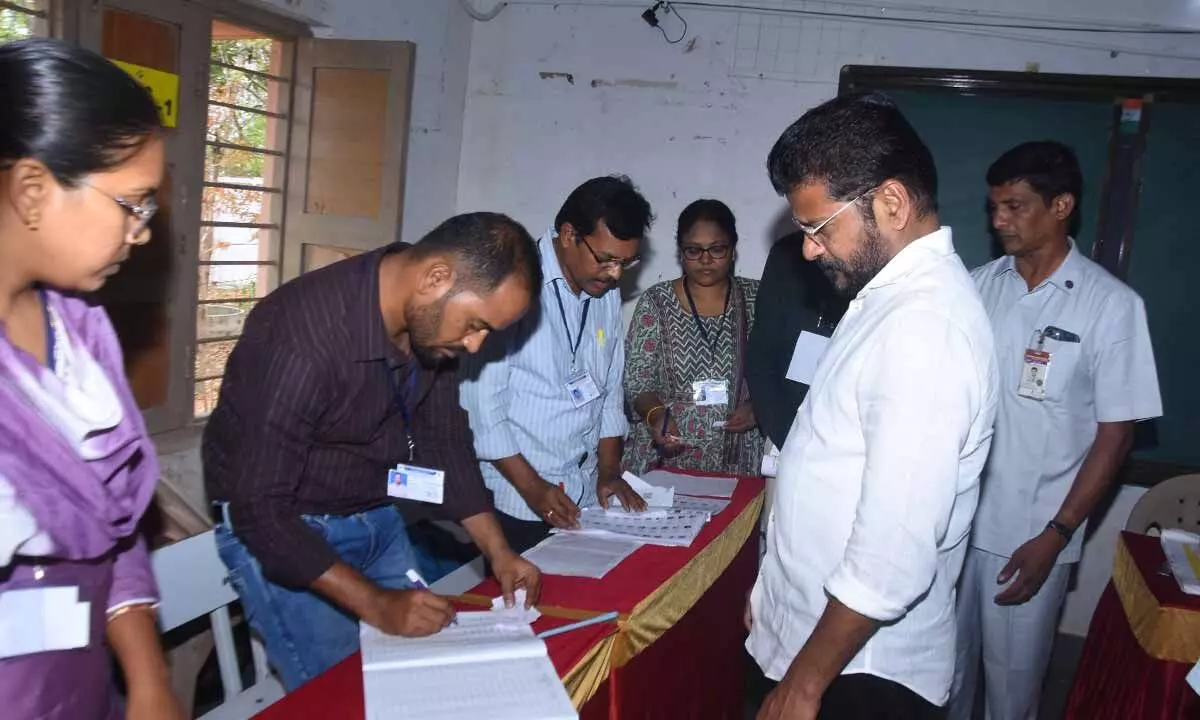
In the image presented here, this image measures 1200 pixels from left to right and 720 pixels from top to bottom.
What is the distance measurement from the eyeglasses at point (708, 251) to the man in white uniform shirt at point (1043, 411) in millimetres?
919

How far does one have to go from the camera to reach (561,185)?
4.57 metres

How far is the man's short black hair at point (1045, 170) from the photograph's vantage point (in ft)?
8.41

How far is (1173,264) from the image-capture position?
3844 millimetres

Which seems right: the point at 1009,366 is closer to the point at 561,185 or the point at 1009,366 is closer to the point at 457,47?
the point at 561,185

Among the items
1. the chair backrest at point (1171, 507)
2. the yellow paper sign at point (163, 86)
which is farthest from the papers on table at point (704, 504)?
the yellow paper sign at point (163, 86)

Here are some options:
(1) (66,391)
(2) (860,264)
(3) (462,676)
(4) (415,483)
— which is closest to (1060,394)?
(2) (860,264)

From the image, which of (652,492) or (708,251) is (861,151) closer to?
(652,492)

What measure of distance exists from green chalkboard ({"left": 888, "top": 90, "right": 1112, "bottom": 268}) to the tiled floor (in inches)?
69.3

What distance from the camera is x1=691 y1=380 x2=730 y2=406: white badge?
10.5 ft

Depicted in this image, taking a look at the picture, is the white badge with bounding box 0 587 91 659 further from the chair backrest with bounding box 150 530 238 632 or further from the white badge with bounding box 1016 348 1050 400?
the white badge with bounding box 1016 348 1050 400

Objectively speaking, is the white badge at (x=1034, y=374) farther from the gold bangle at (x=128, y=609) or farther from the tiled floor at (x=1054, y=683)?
the gold bangle at (x=128, y=609)

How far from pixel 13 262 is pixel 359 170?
2769 millimetres

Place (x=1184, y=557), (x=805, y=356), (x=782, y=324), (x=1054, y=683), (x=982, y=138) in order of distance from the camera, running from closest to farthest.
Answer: (x=1184, y=557) < (x=805, y=356) < (x=782, y=324) < (x=1054, y=683) < (x=982, y=138)

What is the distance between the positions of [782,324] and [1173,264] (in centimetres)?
202
